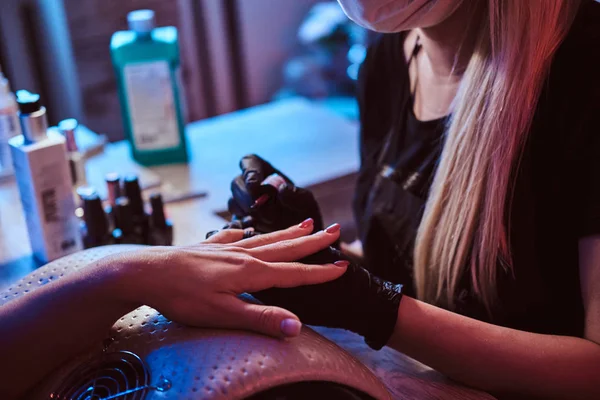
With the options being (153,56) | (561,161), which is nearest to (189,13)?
(153,56)

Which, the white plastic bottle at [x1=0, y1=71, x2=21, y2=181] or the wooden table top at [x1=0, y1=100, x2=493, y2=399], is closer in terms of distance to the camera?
the wooden table top at [x1=0, y1=100, x2=493, y2=399]

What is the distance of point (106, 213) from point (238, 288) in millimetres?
444

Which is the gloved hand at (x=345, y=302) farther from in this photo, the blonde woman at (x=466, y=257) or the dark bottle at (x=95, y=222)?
the dark bottle at (x=95, y=222)

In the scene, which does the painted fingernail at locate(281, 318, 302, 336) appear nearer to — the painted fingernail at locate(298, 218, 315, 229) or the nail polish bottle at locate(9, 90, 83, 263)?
the painted fingernail at locate(298, 218, 315, 229)

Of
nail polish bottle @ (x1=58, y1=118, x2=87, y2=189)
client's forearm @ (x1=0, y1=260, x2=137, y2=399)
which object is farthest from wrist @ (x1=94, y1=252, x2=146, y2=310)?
nail polish bottle @ (x1=58, y1=118, x2=87, y2=189)

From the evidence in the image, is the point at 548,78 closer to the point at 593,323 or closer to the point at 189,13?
the point at 593,323

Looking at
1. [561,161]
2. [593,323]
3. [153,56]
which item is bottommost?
[593,323]

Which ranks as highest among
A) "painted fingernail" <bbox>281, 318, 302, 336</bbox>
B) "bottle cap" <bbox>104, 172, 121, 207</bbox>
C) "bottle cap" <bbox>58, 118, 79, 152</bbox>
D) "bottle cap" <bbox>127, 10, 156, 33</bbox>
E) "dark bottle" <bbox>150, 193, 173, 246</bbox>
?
"bottle cap" <bbox>127, 10, 156, 33</bbox>

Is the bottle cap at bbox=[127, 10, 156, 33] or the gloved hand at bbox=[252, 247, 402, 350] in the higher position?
the bottle cap at bbox=[127, 10, 156, 33]

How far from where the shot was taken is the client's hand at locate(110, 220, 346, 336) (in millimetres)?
577

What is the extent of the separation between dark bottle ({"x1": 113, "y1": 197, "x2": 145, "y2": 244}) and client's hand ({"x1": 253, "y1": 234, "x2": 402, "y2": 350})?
0.37 m

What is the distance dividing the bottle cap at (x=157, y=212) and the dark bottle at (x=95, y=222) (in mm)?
70

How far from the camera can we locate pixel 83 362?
586mm

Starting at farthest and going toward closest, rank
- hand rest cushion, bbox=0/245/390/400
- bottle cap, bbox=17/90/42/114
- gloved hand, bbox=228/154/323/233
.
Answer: bottle cap, bbox=17/90/42/114 < gloved hand, bbox=228/154/323/233 < hand rest cushion, bbox=0/245/390/400
